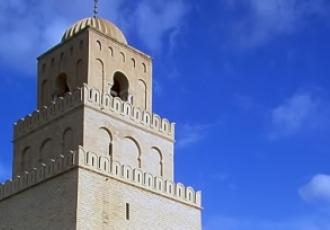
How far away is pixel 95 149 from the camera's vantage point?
87.8 ft

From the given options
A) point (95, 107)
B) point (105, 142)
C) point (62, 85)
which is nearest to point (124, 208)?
point (105, 142)

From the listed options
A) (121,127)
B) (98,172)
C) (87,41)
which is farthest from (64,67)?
(98,172)

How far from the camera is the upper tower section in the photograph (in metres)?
28.4

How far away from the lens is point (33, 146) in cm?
2859

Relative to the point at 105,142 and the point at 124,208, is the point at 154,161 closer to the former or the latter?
the point at 105,142

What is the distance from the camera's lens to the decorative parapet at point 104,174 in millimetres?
25812

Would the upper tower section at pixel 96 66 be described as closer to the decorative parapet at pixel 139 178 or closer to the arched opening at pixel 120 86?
the arched opening at pixel 120 86

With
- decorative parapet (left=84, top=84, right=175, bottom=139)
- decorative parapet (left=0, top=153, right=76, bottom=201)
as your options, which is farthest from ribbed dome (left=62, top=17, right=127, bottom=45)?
decorative parapet (left=0, top=153, right=76, bottom=201)

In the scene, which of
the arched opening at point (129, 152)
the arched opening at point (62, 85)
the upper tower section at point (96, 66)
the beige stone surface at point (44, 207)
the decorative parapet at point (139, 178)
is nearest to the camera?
the beige stone surface at point (44, 207)

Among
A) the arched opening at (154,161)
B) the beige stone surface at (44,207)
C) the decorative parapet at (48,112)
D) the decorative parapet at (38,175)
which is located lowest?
the beige stone surface at (44,207)

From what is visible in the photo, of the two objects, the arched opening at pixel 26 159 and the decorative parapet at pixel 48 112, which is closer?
the decorative parapet at pixel 48 112

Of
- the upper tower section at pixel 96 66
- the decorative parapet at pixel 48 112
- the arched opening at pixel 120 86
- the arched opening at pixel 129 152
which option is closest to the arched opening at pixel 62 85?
the upper tower section at pixel 96 66

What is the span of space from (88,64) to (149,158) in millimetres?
3905

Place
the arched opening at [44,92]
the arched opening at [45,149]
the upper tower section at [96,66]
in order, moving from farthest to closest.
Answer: the arched opening at [44,92] → the upper tower section at [96,66] → the arched opening at [45,149]
